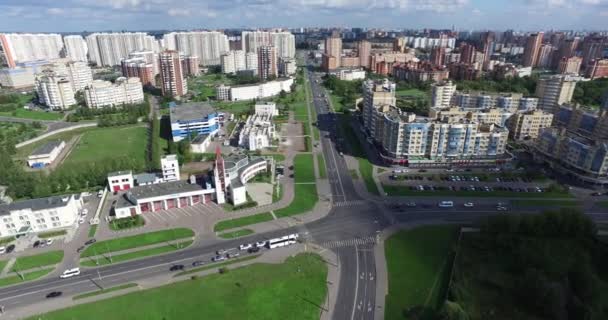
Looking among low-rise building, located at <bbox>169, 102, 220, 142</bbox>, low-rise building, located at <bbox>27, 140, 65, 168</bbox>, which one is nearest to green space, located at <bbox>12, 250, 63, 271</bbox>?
low-rise building, located at <bbox>27, 140, 65, 168</bbox>

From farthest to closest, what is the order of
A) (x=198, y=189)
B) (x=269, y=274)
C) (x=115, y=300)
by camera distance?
(x=198, y=189) → (x=269, y=274) → (x=115, y=300)

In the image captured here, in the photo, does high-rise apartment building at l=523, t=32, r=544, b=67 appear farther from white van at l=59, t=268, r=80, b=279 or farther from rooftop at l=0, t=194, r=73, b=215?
white van at l=59, t=268, r=80, b=279

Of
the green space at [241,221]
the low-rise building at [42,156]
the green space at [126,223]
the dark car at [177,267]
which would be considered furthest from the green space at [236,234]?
the low-rise building at [42,156]

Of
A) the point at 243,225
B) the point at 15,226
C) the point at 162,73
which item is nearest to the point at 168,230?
the point at 243,225

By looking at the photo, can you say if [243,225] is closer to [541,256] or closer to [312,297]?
[312,297]

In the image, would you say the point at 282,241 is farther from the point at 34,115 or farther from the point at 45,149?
the point at 34,115
